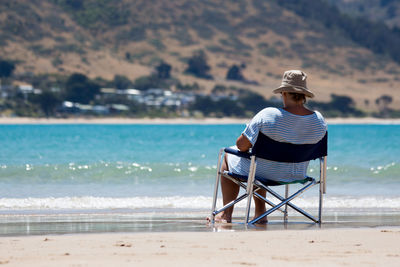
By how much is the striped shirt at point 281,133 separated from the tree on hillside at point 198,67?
261 feet

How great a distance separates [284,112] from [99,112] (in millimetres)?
64098

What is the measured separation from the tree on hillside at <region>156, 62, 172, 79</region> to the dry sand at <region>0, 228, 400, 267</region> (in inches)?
3096

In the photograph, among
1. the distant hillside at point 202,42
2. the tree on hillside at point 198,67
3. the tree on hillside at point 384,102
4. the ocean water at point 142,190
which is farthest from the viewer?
the tree on hillside at point 198,67

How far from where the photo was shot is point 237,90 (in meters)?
79.5

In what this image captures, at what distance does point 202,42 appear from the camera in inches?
3674

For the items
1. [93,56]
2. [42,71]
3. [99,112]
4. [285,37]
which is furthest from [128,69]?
[285,37]

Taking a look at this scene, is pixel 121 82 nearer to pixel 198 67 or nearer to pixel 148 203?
pixel 198 67

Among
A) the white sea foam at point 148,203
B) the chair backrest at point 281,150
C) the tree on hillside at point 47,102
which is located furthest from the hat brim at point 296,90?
the tree on hillside at point 47,102

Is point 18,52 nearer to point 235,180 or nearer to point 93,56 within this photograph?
point 93,56

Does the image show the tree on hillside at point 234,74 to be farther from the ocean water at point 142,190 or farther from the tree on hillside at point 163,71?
the ocean water at point 142,190

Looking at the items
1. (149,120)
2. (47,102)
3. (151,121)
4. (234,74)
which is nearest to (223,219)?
(151,121)

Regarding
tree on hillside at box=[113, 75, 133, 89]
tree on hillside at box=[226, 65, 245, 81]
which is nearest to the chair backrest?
tree on hillside at box=[113, 75, 133, 89]

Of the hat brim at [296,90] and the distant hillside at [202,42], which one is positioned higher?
the distant hillside at [202,42]

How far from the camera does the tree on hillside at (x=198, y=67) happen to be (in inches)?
3329
